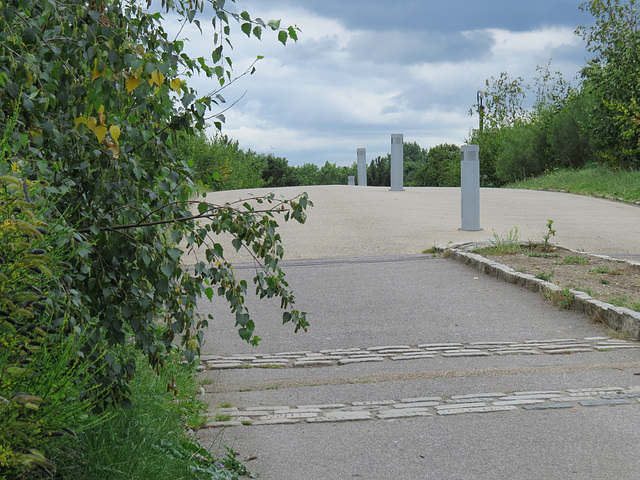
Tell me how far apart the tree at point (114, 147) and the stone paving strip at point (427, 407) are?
121 cm

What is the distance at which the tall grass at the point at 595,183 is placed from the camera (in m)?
20.0

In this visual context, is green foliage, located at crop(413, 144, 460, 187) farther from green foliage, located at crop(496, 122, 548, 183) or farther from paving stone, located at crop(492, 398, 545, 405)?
paving stone, located at crop(492, 398, 545, 405)

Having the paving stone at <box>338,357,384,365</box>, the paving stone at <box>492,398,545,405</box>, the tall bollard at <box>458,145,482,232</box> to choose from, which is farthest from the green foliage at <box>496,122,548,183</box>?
the paving stone at <box>492,398,545,405</box>

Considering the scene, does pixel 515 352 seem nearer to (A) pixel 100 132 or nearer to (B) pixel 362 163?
(A) pixel 100 132

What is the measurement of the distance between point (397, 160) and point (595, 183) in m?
6.40

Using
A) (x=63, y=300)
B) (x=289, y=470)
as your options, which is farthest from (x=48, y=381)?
(x=289, y=470)

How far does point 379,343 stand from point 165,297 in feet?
11.8

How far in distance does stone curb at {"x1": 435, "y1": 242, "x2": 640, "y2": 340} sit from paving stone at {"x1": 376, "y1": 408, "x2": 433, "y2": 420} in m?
2.91

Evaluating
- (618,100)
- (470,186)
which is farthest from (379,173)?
(470,186)

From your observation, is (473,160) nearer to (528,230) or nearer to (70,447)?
(528,230)

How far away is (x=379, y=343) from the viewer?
664 cm

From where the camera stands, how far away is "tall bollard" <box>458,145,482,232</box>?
12.9m

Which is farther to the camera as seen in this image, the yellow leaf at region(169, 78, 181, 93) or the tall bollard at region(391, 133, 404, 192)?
the tall bollard at region(391, 133, 404, 192)

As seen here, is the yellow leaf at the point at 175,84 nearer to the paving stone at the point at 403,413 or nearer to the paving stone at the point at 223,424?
the paving stone at the point at 223,424
